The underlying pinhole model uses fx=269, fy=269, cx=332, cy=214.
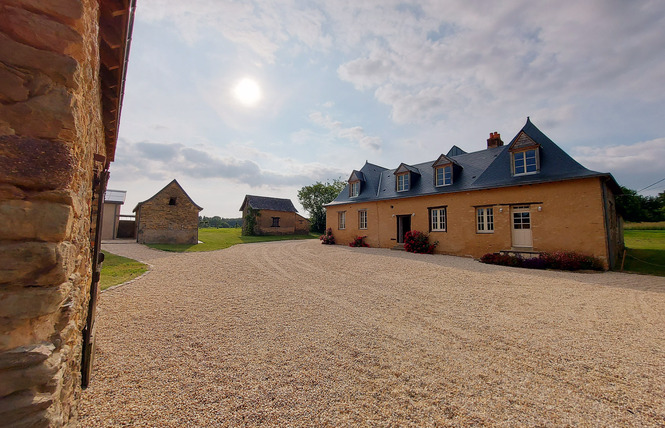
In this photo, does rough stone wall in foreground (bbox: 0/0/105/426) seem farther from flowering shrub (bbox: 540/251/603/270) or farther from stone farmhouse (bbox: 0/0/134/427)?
flowering shrub (bbox: 540/251/603/270)

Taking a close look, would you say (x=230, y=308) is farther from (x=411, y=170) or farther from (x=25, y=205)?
(x=411, y=170)

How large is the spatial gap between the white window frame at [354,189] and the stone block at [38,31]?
19579 mm

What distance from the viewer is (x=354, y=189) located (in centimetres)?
2136

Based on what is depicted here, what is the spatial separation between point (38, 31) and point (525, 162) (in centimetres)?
1582

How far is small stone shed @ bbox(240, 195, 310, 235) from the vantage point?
30906 mm

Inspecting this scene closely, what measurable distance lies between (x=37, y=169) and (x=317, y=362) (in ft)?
9.87

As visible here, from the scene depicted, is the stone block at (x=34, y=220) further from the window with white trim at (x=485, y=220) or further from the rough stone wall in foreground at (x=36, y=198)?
the window with white trim at (x=485, y=220)

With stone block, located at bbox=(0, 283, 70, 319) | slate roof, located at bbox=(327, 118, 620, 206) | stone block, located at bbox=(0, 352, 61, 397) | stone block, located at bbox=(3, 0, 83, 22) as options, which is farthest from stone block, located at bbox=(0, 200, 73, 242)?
slate roof, located at bbox=(327, 118, 620, 206)

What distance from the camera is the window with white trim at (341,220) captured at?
20781 millimetres

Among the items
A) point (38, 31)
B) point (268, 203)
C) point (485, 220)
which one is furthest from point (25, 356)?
point (268, 203)

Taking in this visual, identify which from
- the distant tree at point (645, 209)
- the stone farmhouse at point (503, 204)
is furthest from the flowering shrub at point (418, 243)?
the distant tree at point (645, 209)

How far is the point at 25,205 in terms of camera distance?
62.1 inches

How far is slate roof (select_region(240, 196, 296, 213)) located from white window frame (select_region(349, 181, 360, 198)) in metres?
13.5

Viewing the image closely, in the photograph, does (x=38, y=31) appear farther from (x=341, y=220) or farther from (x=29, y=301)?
(x=341, y=220)
